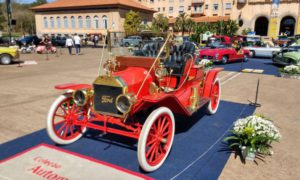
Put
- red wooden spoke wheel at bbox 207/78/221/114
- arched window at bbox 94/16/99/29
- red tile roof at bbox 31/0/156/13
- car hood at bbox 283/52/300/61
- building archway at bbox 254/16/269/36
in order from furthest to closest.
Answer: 1. building archway at bbox 254/16/269/36
2. arched window at bbox 94/16/99/29
3. red tile roof at bbox 31/0/156/13
4. car hood at bbox 283/52/300/61
5. red wooden spoke wheel at bbox 207/78/221/114

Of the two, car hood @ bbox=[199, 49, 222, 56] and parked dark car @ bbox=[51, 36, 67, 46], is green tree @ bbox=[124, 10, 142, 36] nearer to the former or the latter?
parked dark car @ bbox=[51, 36, 67, 46]

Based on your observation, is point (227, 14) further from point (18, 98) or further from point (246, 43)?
point (18, 98)

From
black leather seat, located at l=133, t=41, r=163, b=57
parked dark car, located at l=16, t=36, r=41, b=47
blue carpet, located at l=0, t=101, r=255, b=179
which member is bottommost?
blue carpet, located at l=0, t=101, r=255, b=179

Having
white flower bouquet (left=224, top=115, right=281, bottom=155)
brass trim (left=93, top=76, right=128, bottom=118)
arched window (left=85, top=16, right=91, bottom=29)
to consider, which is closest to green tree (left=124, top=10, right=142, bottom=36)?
arched window (left=85, top=16, right=91, bottom=29)

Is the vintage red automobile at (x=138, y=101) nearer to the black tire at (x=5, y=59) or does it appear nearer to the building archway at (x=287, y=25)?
the black tire at (x=5, y=59)

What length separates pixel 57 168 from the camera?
360cm

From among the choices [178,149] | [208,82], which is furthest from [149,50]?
[178,149]

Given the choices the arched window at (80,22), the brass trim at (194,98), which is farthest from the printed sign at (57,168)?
the arched window at (80,22)

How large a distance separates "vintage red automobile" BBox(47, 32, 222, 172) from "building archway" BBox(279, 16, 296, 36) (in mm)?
44915

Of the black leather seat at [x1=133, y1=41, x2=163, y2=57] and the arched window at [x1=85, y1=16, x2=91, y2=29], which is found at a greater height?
the arched window at [x1=85, y1=16, x2=91, y2=29]

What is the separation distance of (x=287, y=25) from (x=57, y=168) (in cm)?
5004

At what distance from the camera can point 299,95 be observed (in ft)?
26.8

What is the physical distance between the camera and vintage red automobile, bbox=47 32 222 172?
3.65 m

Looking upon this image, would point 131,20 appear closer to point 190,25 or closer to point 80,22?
point 190,25
